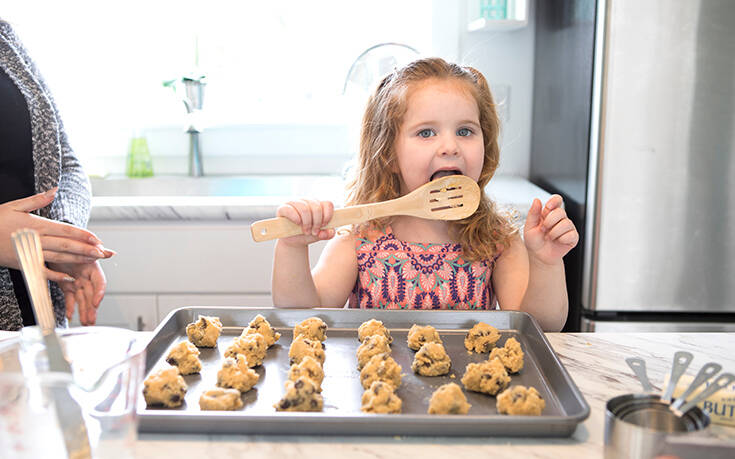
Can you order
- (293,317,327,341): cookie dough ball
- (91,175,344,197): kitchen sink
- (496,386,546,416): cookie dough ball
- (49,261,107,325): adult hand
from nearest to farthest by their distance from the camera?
(496,386,546,416): cookie dough ball
(293,317,327,341): cookie dough ball
(49,261,107,325): adult hand
(91,175,344,197): kitchen sink

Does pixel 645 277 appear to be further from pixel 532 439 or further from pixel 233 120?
pixel 233 120

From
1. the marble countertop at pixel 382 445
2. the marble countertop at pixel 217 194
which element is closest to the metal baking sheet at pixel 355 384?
the marble countertop at pixel 382 445

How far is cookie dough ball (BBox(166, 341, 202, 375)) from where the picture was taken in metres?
0.83

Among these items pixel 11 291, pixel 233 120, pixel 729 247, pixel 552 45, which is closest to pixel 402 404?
pixel 11 291

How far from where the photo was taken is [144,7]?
2.63m

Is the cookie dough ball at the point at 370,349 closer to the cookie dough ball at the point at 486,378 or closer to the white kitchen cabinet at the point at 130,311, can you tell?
the cookie dough ball at the point at 486,378

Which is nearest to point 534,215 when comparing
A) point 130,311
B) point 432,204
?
point 432,204

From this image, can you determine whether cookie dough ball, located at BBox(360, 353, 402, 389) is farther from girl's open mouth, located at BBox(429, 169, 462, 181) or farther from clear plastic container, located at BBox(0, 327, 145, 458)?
girl's open mouth, located at BBox(429, 169, 462, 181)

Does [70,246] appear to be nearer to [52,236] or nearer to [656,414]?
[52,236]

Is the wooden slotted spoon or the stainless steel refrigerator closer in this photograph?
the wooden slotted spoon

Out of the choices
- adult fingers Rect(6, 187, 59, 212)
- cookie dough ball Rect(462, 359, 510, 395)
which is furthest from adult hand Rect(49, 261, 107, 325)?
cookie dough ball Rect(462, 359, 510, 395)

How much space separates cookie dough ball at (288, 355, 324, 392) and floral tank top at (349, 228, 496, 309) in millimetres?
503

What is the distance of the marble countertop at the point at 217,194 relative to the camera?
193 centimetres

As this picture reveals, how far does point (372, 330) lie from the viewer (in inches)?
37.1
